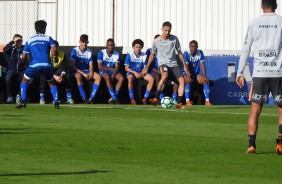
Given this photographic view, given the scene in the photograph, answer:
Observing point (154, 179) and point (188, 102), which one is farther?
point (188, 102)

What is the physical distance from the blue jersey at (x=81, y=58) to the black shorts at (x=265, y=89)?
18.1m

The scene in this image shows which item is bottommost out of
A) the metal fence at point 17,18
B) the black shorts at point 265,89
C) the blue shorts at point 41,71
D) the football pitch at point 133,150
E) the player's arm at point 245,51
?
the football pitch at point 133,150

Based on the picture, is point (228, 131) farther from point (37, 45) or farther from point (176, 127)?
point (37, 45)

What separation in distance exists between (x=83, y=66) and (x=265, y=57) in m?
18.3

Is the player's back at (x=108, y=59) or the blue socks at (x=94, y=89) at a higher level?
the player's back at (x=108, y=59)

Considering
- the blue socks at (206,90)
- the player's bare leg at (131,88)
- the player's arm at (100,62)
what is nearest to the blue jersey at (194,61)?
the blue socks at (206,90)

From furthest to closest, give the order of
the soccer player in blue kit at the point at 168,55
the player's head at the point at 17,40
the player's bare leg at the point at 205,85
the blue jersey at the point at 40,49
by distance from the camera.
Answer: the player's bare leg at the point at 205,85
the player's head at the point at 17,40
the soccer player in blue kit at the point at 168,55
the blue jersey at the point at 40,49

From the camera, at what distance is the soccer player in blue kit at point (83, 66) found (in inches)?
1235

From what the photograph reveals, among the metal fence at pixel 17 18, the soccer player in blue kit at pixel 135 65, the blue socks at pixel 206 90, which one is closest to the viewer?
the blue socks at pixel 206 90

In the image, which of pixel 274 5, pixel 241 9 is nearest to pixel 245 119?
pixel 274 5

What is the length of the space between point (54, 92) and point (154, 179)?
1563 centimetres

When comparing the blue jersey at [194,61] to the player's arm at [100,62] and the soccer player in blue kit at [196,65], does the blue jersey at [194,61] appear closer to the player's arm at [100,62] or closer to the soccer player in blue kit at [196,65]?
the soccer player in blue kit at [196,65]

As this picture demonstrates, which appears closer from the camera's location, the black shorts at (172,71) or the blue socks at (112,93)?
the black shorts at (172,71)

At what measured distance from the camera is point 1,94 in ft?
102
